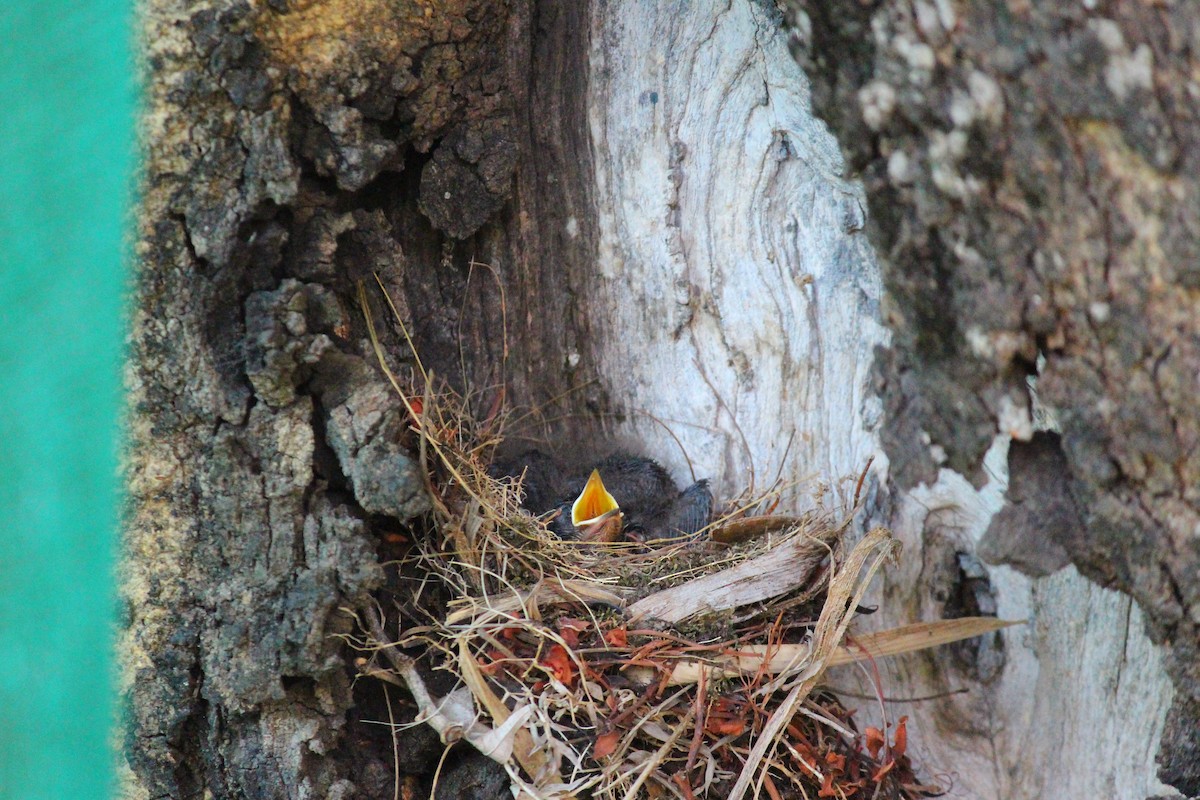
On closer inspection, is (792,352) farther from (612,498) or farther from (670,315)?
(612,498)

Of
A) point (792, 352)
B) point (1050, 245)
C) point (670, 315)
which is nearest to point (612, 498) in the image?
point (670, 315)

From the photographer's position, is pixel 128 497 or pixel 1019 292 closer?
pixel 1019 292

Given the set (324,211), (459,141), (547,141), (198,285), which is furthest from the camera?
(547,141)

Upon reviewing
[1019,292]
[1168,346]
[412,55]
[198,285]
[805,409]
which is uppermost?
[412,55]

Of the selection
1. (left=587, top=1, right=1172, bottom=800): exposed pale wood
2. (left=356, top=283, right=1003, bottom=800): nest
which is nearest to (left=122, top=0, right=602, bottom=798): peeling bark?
(left=356, top=283, right=1003, bottom=800): nest

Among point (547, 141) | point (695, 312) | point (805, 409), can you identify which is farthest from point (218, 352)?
point (805, 409)

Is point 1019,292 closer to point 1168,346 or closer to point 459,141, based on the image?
point 1168,346
